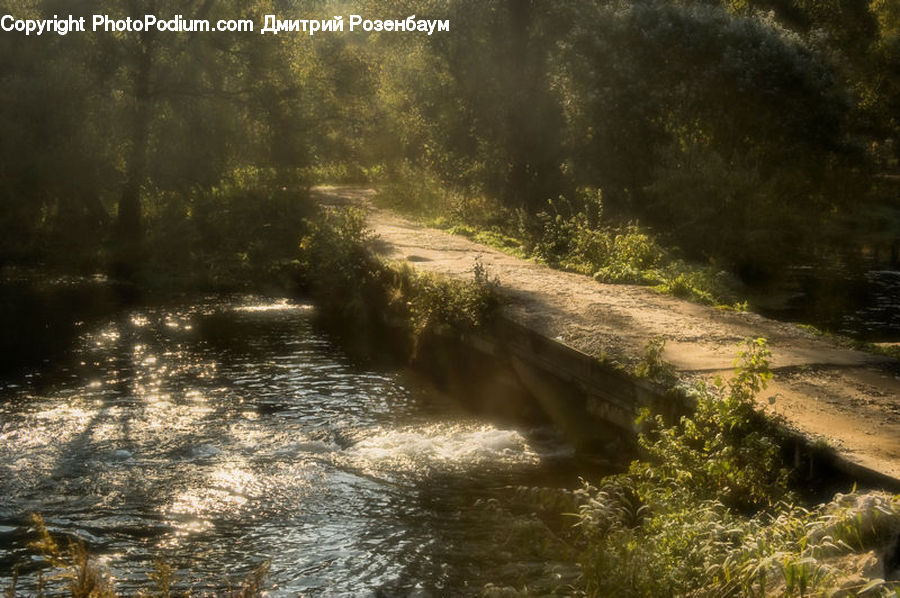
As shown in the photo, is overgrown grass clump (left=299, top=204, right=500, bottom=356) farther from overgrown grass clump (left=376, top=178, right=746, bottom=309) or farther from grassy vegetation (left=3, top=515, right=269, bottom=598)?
grassy vegetation (left=3, top=515, right=269, bottom=598)

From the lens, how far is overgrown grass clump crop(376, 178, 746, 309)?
15258mm

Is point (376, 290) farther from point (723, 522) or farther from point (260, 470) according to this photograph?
point (723, 522)

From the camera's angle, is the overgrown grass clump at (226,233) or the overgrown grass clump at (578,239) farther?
the overgrown grass clump at (226,233)

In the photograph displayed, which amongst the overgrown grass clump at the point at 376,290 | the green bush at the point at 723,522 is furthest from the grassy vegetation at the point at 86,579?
the overgrown grass clump at the point at 376,290

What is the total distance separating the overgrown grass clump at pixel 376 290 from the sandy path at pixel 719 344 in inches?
19.3

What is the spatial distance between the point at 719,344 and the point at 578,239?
23.2ft

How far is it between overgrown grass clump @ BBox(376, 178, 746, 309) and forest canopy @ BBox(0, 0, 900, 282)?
0.55 m

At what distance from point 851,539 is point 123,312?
1502 centimetres

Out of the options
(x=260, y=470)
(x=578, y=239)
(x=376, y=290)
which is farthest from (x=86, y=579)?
(x=578, y=239)

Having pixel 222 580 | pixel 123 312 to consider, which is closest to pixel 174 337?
pixel 123 312

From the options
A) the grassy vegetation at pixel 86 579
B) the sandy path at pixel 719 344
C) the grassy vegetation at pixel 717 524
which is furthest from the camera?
the sandy path at pixel 719 344

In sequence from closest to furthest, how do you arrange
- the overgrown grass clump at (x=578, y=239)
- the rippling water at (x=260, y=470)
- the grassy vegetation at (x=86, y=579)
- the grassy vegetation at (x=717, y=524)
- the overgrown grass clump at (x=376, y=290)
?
the grassy vegetation at (x=86, y=579) < the grassy vegetation at (x=717, y=524) < the rippling water at (x=260, y=470) < the overgrown grass clump at (x=376, y=290) < the overgrown grass clump at (x=578, y=239)

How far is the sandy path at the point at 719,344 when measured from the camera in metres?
7.88

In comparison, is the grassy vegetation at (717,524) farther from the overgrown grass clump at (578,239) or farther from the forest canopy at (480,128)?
the forest canopy at (480,128)
